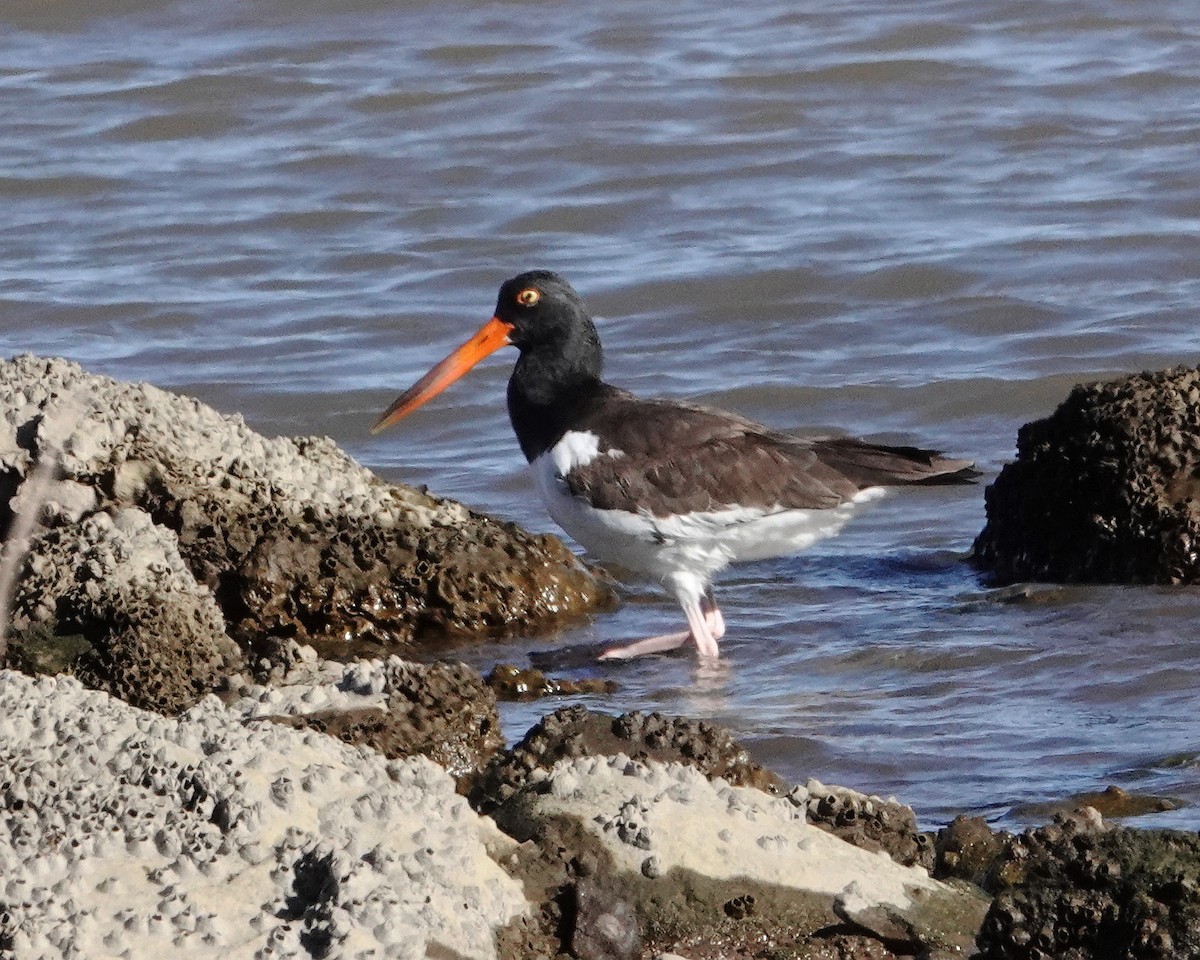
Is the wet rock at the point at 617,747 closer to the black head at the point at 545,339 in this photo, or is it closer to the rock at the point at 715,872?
the rock at the point at 715,872

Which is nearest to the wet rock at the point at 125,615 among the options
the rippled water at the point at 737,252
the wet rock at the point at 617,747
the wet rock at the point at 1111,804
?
the wet rock at the point at 617,747

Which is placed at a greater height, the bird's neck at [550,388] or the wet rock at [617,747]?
the bird's neck at [550,388]

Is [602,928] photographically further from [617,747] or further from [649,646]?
[649,646]

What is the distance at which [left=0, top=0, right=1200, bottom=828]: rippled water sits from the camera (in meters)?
5.68

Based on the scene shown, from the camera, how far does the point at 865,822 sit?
376cm

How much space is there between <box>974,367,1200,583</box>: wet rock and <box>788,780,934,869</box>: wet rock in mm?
2621

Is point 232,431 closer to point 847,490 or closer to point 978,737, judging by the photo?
point 847,490

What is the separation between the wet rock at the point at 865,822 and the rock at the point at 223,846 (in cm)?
69

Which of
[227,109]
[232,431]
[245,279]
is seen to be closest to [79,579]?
[232,431]

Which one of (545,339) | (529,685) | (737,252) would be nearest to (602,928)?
(529,685)

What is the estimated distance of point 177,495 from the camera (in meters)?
5.76

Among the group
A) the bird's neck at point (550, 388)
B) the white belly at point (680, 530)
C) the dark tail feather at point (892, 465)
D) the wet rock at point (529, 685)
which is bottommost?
the wet rock at point (529, 685)

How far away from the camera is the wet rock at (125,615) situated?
4.86 m

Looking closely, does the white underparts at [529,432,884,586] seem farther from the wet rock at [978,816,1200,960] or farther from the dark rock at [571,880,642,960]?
the wet rock at [978,816,1200,960]
